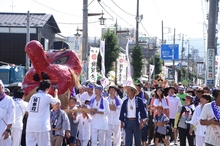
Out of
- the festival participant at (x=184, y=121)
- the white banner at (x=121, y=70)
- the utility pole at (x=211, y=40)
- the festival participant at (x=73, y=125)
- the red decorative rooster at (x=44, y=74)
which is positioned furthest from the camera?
the white banner at (x=121, y=70)

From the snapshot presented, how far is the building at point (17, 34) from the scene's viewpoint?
35125 mm

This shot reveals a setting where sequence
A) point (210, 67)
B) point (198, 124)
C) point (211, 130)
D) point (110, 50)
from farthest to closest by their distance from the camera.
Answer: point (110, 50) → point (210, 67) → point (198, 124) → point (211, 130)

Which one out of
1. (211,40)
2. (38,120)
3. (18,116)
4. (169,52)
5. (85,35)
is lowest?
(18,116)

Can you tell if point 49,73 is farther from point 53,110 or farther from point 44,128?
point 44,128

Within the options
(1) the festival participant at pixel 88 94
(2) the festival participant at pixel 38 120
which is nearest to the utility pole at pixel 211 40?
(1) the festival participant at pixel 88 94

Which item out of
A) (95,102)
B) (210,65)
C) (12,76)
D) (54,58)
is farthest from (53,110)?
(12,76)

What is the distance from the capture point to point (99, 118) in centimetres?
1118

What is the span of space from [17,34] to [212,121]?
98.2 ft

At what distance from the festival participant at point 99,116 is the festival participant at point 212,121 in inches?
158

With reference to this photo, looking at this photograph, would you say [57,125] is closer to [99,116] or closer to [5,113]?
[99,116]

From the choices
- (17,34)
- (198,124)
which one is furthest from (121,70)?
(198,124)

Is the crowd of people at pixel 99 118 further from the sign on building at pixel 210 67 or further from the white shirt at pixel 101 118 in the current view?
the sign on building at pixel 210 67

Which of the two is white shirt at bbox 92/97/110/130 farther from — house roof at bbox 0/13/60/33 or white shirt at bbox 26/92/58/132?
house roof at bbox 0/13/60/33

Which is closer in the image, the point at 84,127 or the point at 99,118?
the point at 99,118
